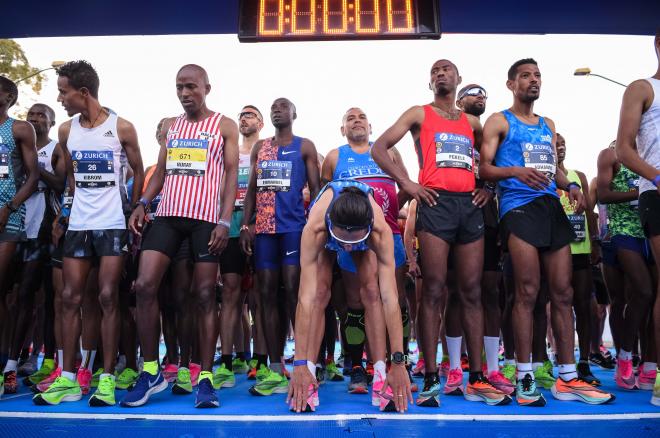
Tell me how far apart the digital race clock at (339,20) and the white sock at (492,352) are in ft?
9.92

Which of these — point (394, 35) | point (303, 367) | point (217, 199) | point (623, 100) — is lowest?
point (303, 367)

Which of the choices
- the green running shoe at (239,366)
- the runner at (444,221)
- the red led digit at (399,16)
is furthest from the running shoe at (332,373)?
the red led digit at (399,16)

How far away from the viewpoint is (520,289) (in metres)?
4.01

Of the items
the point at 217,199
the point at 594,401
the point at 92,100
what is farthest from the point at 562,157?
the point at 92,100

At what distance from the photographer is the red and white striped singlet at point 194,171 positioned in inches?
159

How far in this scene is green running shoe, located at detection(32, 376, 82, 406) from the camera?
376cm

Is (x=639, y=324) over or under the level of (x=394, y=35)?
under

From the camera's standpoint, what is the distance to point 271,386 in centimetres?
429

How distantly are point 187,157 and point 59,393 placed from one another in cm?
185

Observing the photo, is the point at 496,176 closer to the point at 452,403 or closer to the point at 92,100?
the point at 452,403

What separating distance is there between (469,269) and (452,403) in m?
0.93

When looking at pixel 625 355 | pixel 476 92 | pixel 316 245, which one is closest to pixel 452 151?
pixel 316 245

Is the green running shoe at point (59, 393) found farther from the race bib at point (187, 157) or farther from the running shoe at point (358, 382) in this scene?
the running shoe at point (358, 382)

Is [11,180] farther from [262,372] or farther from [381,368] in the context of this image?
[381,368]
